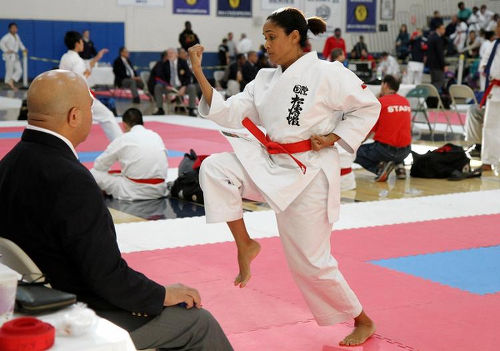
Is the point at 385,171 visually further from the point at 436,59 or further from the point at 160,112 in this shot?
the point at 436,59

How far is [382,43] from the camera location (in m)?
29.7

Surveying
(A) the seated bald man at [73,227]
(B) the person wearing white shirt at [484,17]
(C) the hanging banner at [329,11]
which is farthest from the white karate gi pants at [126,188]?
(B) the person wearing white shirt at [484,17]

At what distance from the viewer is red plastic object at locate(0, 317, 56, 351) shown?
1863mm

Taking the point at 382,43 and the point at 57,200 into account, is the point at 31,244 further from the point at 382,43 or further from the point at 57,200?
the point at 382,43

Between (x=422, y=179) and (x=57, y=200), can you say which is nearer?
(x=57, y=200)

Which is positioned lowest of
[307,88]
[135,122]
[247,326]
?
[247,326]

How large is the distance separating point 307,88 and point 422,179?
5.97 metres

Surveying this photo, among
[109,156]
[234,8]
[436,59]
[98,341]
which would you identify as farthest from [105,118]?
[234,8]

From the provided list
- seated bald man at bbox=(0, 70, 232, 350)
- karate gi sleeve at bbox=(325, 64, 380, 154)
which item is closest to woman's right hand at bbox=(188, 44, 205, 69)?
karate gi sleeve at bbox=(325, 64, 380, 154)

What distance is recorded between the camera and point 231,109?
4035mm

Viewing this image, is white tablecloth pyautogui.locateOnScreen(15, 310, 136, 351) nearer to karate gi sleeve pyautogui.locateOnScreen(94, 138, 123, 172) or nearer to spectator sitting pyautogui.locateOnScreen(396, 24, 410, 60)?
karate gi sleeve pyautogui.locateOnScreen(94, 138, 123, 172)

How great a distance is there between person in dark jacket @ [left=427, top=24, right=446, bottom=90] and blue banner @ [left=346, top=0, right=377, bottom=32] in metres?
10.1

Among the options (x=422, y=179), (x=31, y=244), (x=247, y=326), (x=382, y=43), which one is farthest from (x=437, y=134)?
(x=382, y=43)

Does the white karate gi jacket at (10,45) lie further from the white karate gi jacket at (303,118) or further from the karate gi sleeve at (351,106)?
the karate gi sleeve at (351,106)
